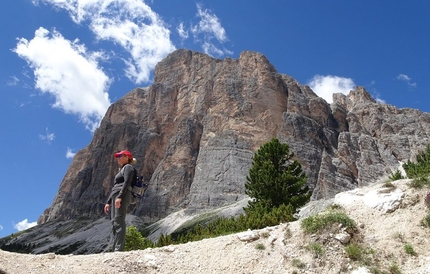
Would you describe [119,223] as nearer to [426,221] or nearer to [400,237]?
[400,237]

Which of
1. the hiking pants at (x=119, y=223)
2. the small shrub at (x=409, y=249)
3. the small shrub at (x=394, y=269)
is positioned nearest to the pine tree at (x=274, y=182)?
the hiking pants at (x=119, y=223)

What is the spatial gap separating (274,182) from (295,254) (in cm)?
2392

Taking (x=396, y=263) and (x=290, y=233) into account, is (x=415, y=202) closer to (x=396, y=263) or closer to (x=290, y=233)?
(x=396, y=263)

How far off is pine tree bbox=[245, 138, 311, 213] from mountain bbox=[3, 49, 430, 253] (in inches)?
2350

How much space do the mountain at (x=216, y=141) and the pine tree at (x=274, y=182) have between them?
59689 mm

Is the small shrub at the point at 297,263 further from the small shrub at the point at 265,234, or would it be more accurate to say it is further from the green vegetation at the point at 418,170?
the green vegetation at the point at 418,170

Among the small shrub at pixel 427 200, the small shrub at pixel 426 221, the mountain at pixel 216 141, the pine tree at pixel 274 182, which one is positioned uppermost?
the mountain at pixel 216 141

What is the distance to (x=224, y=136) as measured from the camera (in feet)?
433

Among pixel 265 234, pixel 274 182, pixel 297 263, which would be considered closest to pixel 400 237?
pixel 297 263

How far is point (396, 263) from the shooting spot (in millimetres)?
9539

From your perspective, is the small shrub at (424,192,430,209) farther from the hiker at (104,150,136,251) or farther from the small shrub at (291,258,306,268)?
the hiker at (104,150,136,251)

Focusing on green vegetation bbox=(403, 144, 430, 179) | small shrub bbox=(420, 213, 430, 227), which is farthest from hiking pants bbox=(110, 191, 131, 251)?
green vegetation bbox=(403, 144, 430, 179)

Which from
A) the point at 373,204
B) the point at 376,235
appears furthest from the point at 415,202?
the point at 376,235

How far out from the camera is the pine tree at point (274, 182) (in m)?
33.4
